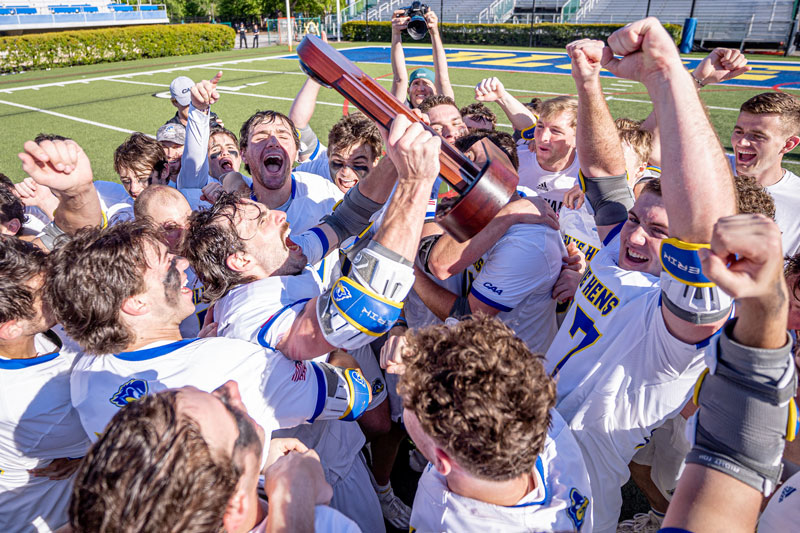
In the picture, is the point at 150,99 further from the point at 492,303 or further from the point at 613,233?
the point at 613,233

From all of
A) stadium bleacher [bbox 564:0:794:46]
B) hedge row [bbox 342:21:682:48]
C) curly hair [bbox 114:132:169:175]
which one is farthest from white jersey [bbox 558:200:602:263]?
hedge row [bbox 342:21:682:48]

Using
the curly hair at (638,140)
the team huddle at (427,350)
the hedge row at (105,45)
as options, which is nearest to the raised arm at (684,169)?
the team huddle at (427,350)

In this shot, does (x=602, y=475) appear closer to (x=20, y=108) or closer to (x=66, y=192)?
(x=66, y=192)

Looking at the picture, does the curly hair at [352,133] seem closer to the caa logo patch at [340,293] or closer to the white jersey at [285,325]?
the white jersey at [285,325]

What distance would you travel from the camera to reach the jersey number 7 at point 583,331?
2217mm

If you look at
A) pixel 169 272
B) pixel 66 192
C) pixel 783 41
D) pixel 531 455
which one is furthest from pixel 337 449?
pixel 783 41

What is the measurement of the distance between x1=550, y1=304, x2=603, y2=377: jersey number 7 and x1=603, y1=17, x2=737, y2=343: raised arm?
619 mm

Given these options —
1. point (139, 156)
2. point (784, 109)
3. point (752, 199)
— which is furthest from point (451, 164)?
point (139, 156)

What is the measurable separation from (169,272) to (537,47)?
3090cm

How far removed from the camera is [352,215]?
302cm

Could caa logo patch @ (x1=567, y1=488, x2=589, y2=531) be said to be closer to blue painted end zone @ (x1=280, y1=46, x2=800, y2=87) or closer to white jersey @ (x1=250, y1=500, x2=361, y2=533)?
white jersey @ (x1=250, y1=500, x2=361, y2=533)

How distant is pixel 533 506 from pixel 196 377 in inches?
48.5

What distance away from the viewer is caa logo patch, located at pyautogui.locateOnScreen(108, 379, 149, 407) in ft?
5.88

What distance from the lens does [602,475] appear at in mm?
2150
